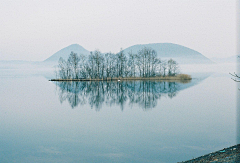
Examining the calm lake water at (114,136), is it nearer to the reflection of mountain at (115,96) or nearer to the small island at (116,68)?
the reflection of mountain at (115,96)

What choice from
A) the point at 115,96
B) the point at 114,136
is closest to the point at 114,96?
the point at 115,96

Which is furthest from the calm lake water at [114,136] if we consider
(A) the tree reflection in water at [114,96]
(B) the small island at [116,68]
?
(B) the small island at [116,68]

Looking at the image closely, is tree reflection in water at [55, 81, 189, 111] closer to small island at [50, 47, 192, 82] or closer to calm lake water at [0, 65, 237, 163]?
calm lake water at [0, 65, 237, 163]

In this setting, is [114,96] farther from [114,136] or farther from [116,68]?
[116,68]

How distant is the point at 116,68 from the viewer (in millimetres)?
70562

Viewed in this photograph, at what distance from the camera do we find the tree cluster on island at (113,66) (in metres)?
67.1

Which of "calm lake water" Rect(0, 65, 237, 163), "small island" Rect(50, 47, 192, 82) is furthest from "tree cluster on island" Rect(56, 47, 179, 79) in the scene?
"calm lake water" Rect(0, 65, 237, 163)

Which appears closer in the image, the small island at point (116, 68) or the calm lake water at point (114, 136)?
the calm lake water at point (114, 136)

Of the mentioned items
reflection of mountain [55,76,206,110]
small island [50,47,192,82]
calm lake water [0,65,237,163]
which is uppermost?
small island [50,47,192,82]

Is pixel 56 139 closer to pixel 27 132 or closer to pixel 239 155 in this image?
pixel 27 132

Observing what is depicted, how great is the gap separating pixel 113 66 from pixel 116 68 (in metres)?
1.85

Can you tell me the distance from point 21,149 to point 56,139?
175 cm

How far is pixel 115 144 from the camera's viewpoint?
10141 millimetres

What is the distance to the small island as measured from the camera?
67062 millimetres
